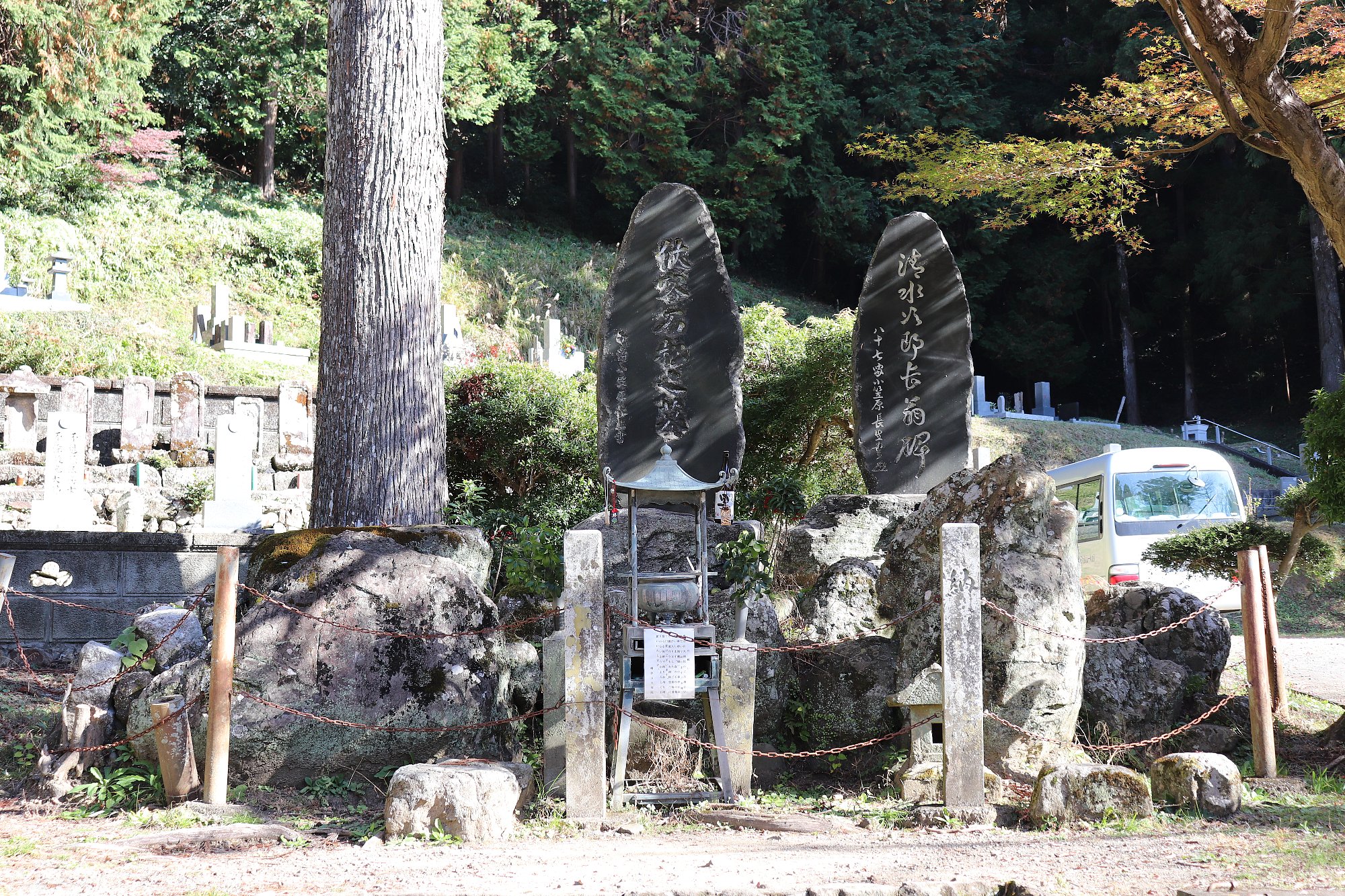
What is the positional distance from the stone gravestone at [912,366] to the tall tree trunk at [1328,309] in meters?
15.6

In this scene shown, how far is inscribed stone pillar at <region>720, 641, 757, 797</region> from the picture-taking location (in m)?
5.22

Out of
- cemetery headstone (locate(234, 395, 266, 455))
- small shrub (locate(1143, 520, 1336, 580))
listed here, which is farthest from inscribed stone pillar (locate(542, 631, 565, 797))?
cemetery headstone (locate(234, 395, 266, 455))

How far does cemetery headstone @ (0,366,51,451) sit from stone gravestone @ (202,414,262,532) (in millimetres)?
3624

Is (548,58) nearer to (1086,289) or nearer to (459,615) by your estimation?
(1086,289)

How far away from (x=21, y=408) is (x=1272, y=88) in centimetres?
1461

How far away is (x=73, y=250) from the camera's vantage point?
20.7 metres

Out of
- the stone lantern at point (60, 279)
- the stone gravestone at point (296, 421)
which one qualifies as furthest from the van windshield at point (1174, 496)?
the stone lantern at point (60, 279)

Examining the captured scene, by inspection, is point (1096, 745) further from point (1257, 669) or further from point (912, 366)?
point (912, 366)

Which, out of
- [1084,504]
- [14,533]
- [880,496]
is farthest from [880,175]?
[14,533]

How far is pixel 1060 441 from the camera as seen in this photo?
20719 millimetres

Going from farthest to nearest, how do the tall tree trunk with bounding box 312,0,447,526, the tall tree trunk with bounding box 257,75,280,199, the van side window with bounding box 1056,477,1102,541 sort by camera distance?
the tall tree trunk with bounding box 257,75,280,199 → the van side window with bounding box 1056,477,1102,541 → the tall tree trunk with bounding box 312,0,447,526

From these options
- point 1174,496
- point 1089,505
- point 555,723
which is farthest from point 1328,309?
point 555,723

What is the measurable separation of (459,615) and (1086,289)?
2598cm

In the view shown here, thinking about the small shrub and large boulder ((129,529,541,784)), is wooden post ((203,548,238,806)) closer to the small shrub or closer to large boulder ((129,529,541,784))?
large boulder ((129,529,541,784))
